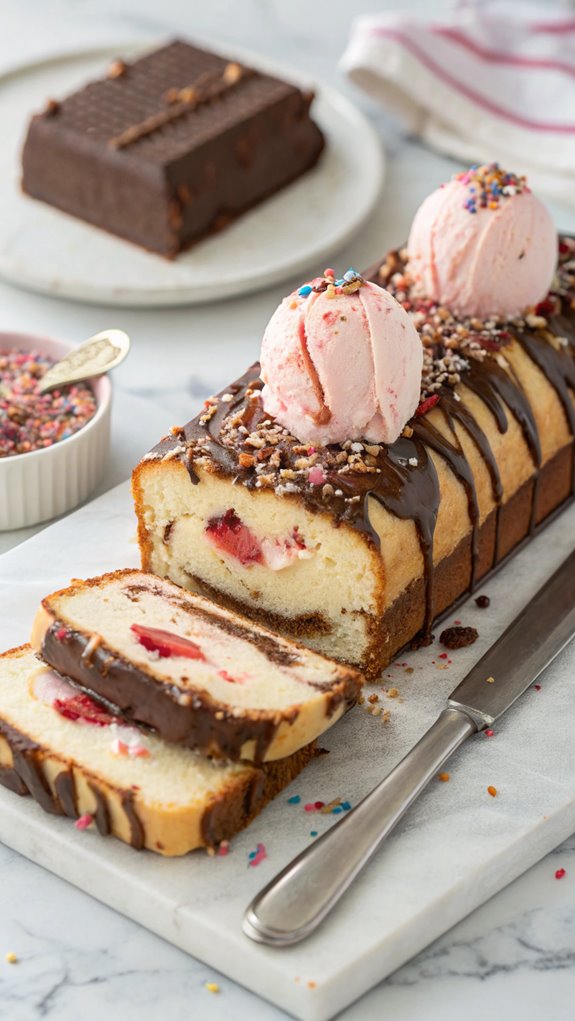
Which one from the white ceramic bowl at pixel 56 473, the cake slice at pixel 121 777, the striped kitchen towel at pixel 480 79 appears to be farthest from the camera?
the striped kitchen towel at pixel 480 79

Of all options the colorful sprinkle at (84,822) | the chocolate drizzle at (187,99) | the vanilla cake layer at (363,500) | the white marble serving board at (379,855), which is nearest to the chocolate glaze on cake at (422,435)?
the vanilla cake layer at (363,500)

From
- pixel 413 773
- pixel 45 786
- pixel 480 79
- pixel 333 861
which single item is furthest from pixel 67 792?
pixel 480 79

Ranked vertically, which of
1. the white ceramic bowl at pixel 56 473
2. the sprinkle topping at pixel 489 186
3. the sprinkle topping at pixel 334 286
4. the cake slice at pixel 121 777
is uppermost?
the sprinkle topping at pixel 489 186

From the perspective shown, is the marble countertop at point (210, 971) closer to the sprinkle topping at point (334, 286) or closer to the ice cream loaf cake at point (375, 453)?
the ice cream loaf cake at point (375, 453)

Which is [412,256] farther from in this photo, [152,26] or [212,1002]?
[152,26]

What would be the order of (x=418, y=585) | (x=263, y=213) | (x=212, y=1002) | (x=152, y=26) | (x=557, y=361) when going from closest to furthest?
1. (x=212, y=1002)
2. (x=418, y=585)
3. (x=557, y=361)
4. (x=263, y=213)
5. (x=152, y=26)

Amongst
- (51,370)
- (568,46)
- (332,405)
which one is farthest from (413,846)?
(568,46)

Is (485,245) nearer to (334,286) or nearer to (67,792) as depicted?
(334,286)
